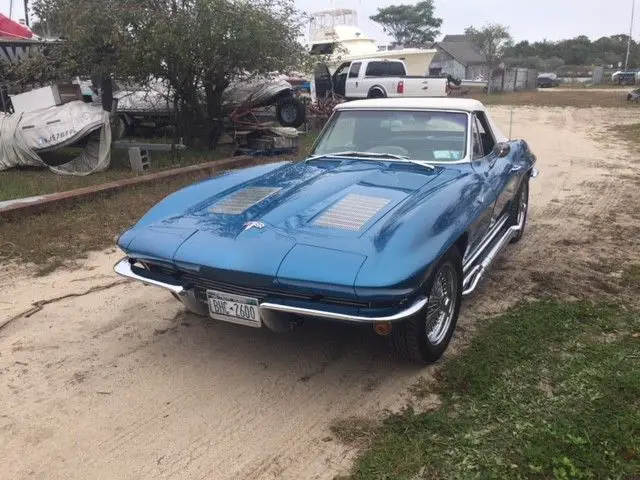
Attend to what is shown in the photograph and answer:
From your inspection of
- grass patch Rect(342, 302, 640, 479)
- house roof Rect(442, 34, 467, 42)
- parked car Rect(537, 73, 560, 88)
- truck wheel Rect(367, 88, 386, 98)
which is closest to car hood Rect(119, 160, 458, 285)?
grass patch Rect(342, 302, 640, 479)

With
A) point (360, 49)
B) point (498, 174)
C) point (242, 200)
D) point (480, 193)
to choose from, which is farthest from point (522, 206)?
point (360, 49)

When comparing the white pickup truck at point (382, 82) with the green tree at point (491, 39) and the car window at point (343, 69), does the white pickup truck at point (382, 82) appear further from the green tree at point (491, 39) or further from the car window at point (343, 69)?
the green tree at point (491, 39)

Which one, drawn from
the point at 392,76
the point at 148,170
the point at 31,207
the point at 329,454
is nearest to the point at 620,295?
the point at 329,454

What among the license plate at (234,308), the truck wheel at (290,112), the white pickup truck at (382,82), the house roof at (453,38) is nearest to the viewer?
the license plate at (234,308)

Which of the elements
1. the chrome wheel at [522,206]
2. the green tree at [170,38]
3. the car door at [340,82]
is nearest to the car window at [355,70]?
the car door at [340,82]

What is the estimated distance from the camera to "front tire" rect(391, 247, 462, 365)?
318 centimetres

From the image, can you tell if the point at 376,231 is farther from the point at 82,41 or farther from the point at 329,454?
the point at 82,41

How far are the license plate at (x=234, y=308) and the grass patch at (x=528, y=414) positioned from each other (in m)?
0.87

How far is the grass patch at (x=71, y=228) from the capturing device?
559cm

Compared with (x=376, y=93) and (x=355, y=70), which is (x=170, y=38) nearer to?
(x=376, y=93)

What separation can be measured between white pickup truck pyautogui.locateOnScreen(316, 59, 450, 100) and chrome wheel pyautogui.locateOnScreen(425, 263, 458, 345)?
16.7 m

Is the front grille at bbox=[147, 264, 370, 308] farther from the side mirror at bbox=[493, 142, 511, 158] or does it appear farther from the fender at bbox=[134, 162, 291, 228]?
the side mirror at bbox=[493, 142, 511, 158]

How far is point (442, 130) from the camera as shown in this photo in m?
4.66

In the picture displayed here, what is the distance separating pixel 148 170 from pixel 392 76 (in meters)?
13.1
